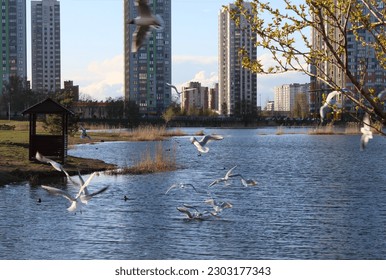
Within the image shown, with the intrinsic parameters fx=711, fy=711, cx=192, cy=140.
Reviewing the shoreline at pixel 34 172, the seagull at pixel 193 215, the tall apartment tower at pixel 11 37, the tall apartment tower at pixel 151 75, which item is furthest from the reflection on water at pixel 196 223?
the tall apartment tower at pixel 11 37

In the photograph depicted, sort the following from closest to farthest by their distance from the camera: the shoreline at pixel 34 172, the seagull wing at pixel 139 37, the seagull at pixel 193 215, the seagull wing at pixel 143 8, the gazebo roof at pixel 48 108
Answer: the seagull wing at pixel 143 8 < the seagull wing at pixel 139 37 < the seagull at pixel 193 215 < the shoreline at pixel 34 172 < the gazebo roof at pixel 48 108

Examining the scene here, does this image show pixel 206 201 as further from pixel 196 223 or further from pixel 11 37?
pixel 11 37

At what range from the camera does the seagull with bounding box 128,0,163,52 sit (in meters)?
13.4

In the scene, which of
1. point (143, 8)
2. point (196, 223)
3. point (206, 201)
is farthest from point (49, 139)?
point (143, 8)

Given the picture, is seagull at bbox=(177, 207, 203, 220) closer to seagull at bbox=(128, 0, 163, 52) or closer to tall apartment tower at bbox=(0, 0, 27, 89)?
seagull at bbox=(128, 0, 163, 52)

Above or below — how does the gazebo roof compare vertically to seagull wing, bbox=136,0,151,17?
below

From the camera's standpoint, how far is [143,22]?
13516 mm

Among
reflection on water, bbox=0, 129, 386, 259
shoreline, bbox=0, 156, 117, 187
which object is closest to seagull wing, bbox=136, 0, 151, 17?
reflection on water, bbox=0, 129, 386, 259

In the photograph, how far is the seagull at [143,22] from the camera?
13422 millimetres

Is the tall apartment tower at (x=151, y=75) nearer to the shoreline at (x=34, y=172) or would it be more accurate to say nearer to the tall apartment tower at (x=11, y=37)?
the tall apartment tower at (x=11, y=37)

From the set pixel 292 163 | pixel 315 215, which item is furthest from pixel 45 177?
pixel 292 163

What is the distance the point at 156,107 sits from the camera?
191875 millimetres
